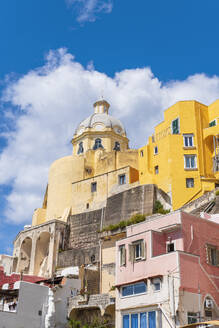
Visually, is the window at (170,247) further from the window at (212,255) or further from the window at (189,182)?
the window at (189,182)

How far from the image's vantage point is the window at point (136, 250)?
24.9 m

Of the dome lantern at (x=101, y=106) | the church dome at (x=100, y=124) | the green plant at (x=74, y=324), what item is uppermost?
the dome lantern at (x=101, y=106)

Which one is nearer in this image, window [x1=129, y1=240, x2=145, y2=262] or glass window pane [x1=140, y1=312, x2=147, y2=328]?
glass window pane [x1=140, y1=312, x2=147, y2=328]

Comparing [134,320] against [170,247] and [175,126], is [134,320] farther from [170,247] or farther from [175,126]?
[175,126]

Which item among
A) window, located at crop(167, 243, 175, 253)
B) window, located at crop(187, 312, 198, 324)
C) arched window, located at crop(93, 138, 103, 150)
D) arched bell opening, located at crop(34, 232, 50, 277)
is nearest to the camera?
window, located at crop(187, 312, 198, 324)

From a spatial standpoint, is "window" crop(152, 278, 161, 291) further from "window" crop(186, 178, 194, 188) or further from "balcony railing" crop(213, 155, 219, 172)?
"balcony railing" crop(213, 155, 219, 172)

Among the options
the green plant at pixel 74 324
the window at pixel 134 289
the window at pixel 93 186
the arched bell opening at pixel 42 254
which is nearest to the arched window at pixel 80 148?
the window at pixel 93 186

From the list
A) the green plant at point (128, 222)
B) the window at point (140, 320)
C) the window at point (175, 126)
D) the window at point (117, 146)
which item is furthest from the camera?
the window at point (117, 146)

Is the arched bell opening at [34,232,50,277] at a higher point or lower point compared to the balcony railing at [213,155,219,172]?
lower

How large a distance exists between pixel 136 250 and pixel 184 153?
72.9ft

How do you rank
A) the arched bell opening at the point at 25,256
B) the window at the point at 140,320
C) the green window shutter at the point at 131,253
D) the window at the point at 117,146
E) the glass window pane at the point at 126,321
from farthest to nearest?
1. the window at the point at 117,146
2. the arched bell opening at the point at 25,256
3. the green window shutter at the point at 131,253
4. the glass window pane at the point at 126,321
5. the window at the point at 140,320

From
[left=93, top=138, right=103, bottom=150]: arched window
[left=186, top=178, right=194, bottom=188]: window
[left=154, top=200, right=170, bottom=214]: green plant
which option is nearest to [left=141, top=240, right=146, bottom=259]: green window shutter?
[left=154, top=200, right=170, bottom=214]: green plant

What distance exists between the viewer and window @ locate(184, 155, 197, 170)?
45.1 meters

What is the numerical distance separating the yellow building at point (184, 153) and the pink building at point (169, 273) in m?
17.7
